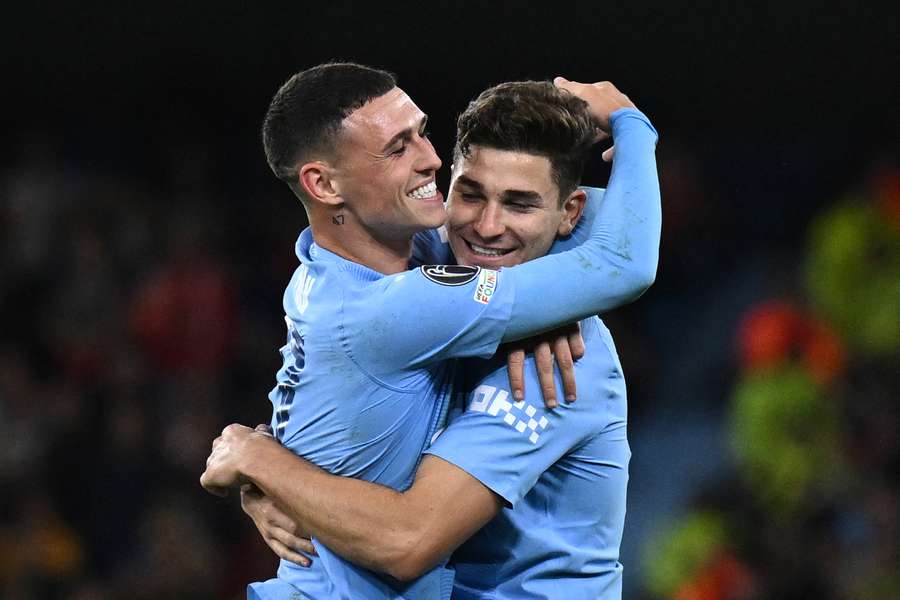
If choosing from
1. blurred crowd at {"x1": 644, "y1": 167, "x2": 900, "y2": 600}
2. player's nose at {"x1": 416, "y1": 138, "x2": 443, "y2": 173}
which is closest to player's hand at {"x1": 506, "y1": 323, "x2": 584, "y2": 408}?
player's nose at {"x1": 416, "y1": 138, "x2": 443, "y2": 173}

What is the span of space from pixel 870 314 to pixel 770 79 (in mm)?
1664

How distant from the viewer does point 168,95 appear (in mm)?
7930

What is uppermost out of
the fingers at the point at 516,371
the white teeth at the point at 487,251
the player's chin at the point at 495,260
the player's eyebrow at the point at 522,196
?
the player's eyebrow at the point at 522,196

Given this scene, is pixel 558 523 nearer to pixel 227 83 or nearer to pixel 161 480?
Answer: pixel 161 480

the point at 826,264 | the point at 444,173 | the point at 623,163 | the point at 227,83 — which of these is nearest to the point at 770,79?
the point at 826,264

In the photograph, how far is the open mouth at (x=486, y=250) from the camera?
2.95 metres

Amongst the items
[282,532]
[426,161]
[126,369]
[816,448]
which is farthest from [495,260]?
[126,369]

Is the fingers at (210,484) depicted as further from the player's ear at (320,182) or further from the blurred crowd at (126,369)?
the blurred crowd at (126,369)

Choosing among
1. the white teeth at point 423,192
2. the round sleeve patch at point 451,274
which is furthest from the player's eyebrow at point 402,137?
the round sleeve patch at point 451,274

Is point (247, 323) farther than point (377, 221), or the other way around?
point (247, 323)

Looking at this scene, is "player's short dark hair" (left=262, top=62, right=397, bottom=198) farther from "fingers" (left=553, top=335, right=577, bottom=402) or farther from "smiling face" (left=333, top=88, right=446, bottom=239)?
"fingers" (left=553, top=335, right=577, bottom=402)

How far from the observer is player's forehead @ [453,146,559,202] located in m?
2.90

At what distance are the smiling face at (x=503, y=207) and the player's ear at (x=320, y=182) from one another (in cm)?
27

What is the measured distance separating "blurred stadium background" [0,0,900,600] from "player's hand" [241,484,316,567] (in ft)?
11.8
